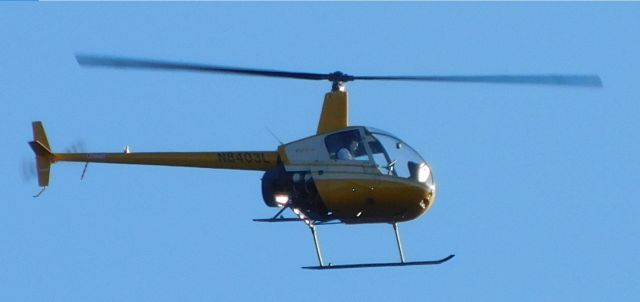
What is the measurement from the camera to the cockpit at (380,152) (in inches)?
824

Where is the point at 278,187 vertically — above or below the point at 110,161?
below

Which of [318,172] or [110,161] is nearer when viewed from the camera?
[318,172]

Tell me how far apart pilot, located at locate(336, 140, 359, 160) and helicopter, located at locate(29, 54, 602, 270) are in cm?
1

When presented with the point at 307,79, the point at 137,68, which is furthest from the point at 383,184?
the point at 137,68

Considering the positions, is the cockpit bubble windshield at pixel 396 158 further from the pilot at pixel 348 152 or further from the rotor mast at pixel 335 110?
the rotor mast at pixel 335 110

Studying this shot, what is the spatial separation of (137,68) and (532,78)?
210 inches

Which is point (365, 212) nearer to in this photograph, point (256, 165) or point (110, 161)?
point (256, 165)

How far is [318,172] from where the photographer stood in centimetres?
2108

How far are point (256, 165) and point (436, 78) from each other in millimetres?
2851

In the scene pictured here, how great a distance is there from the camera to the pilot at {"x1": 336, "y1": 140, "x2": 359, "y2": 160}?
21172mm

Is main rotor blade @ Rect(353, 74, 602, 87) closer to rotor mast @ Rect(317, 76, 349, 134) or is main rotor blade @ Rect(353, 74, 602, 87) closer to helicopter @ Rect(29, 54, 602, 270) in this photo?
helicopter @ Rect(29, 54, 602, 270)

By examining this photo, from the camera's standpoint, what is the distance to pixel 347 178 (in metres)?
20.8

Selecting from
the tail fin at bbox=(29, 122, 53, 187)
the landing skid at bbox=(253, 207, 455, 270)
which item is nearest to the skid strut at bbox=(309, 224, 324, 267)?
the landing skid at bbox=(253, 207, 455, 270)

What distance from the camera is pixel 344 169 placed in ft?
68.8
